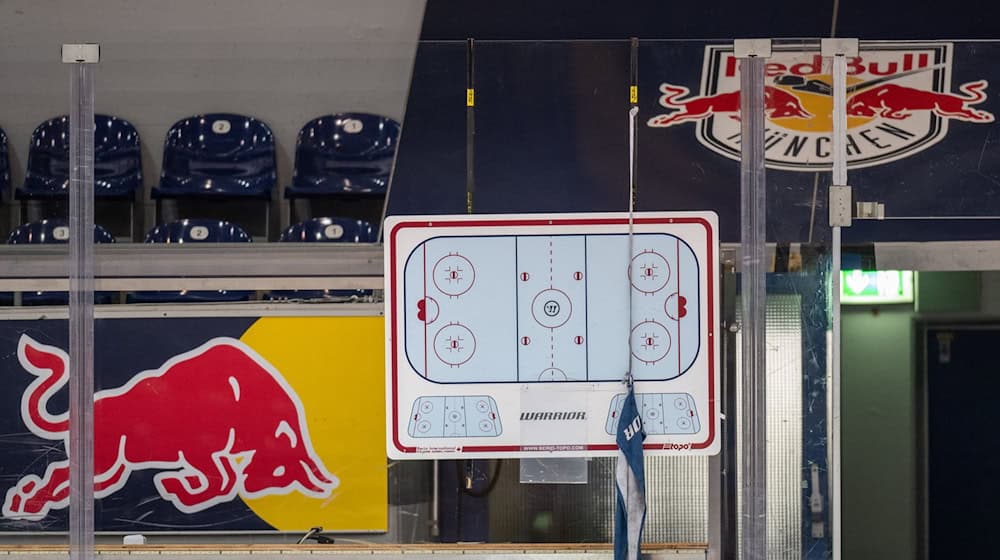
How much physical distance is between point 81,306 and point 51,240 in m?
0.16

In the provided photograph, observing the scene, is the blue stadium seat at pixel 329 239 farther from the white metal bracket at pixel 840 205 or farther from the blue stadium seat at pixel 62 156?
the white metal bracket at pixel 840 205

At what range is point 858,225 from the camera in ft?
8.42

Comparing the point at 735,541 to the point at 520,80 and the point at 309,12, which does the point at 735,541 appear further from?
the point at 309,12

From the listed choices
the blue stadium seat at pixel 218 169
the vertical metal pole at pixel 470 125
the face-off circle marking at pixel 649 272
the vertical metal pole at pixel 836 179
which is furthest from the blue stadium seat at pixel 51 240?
the blue stadium seat at pixel 218 169

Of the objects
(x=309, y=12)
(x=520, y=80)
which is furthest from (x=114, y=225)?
(x=309, y=12)

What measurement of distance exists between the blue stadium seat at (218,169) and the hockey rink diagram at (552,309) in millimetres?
2405

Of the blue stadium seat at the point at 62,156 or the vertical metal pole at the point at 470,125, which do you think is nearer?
the vertical metal pole at the point at 470,125

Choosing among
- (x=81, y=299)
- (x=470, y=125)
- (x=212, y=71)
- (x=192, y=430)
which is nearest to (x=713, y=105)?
(x=470, y=125)

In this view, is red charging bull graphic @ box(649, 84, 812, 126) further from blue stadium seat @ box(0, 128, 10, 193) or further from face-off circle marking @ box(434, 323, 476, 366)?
blue stadium seat @ box(0, 128, 10, 193)

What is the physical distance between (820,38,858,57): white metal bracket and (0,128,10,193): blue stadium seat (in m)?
1.84

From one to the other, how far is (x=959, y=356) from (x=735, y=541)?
4132mm

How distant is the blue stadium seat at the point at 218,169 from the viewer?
Answer: 196 inches

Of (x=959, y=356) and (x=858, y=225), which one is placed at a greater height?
(x=858, y=225)

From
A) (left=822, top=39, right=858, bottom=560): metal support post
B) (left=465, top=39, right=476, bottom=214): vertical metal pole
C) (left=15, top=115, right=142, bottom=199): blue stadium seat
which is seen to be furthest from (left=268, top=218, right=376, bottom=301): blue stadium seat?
(left=822, top=39, right=858, bottom=560): metal support post
